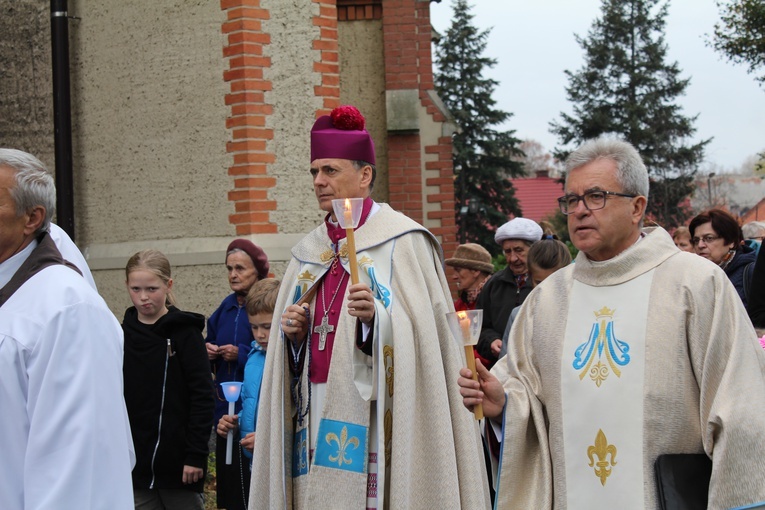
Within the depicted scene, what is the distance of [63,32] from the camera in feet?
30.3

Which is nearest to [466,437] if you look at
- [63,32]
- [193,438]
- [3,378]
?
[193,438]

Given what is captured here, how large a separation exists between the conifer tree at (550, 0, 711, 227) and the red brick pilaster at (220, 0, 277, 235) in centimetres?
3557

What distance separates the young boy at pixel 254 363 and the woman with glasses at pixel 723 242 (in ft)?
10.1

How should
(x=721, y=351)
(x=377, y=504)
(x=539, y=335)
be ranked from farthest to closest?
Result: 1. (x=377, y=504)
2. (x=539, y=335)
3. (x=721, y=351)

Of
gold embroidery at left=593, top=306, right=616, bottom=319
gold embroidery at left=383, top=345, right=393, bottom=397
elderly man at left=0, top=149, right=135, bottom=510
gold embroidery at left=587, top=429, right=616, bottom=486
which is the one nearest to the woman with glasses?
gold embroidery at left=383, top=345, right=393, bottom=397

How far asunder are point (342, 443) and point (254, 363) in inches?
47.0

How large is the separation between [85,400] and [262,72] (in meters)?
5.69

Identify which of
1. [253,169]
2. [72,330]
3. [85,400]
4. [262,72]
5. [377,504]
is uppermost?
[262,72]

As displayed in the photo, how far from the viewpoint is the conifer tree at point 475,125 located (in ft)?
117

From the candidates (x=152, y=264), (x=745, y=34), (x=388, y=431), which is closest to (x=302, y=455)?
(x=388, y=431)

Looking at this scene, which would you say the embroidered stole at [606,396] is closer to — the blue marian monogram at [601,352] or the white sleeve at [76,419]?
the blue marian monogram at [601,352]

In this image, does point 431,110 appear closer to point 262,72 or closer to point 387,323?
point 262,72

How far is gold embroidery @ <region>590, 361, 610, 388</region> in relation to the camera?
356 centimetres

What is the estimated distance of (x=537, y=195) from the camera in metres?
49.8
